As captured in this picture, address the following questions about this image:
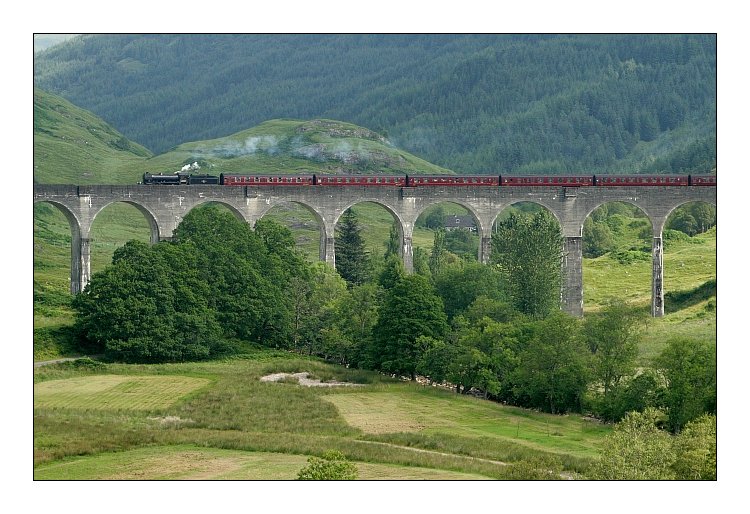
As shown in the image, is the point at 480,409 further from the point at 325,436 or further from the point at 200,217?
the point at 200,217

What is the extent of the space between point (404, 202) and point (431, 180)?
3302 millimetres

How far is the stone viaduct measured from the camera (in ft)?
312

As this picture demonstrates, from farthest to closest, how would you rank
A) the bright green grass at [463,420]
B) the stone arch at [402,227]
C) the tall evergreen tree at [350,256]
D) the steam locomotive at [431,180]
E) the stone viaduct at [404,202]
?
1. the tall evergreen tree at [350,256]
2. the stone arch at [402,227]
3. the steam locomotive at [431,180]
4. the stone viaduct at [404,202]
5. the bright green grass at [463,420]

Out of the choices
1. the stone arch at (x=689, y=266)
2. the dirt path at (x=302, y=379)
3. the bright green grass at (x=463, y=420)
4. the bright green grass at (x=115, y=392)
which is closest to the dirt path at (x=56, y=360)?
the bright green grass at (x=115, y=392)

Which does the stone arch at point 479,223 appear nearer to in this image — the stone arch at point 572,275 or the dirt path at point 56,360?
the stone arch at point 572,275

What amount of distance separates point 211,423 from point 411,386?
52.8ft

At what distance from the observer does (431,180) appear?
102m

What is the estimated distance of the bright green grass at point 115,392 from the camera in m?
62.1

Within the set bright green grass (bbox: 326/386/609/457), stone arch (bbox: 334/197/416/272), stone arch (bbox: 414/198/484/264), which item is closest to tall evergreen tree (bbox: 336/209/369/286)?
stone arch (bbox: 334/197/416/272)

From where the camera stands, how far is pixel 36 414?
57.9 meters

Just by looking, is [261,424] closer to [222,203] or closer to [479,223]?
[222,203]

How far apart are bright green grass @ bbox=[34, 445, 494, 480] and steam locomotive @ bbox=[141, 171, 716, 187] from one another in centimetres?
4842

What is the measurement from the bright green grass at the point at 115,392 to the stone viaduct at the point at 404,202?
86.5 feet

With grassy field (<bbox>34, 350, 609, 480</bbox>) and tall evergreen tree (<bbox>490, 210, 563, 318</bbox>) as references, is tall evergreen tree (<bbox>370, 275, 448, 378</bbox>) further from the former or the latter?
tall evergreen tree (<bbox>490, 210, 563, 318</bbox>)
